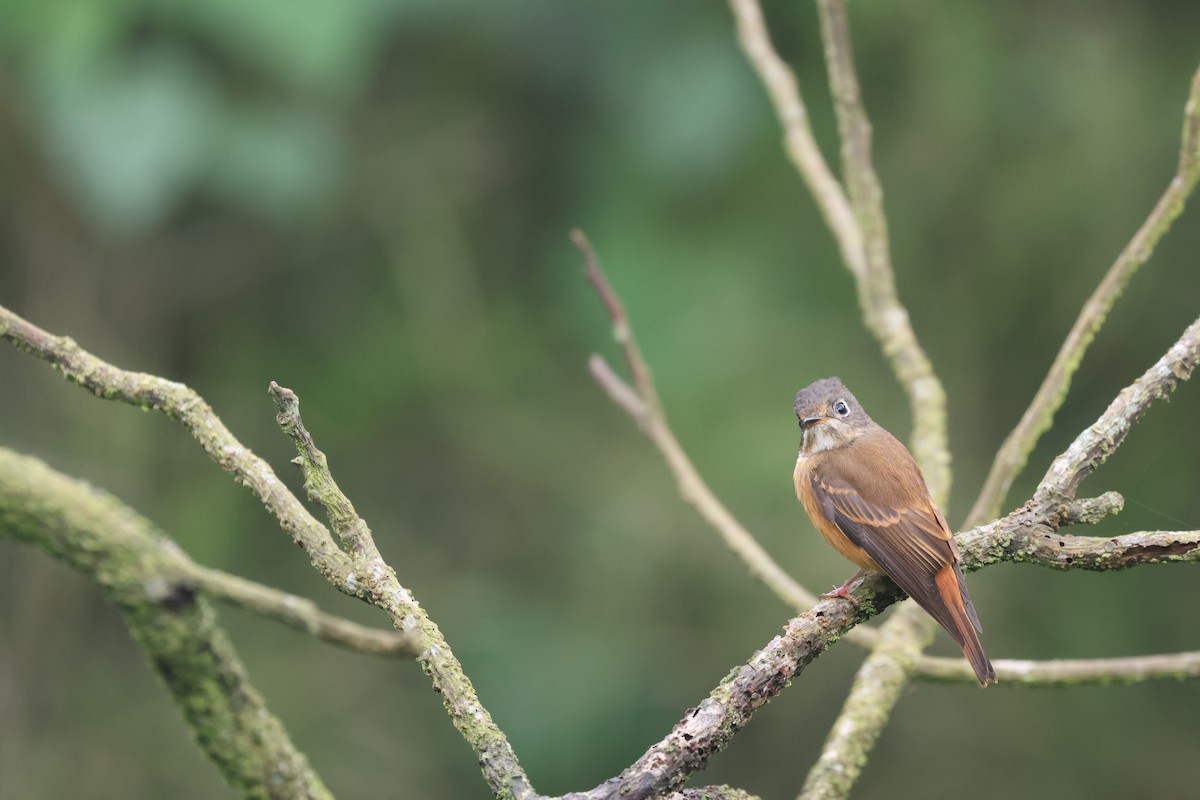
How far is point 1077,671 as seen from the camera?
305 centimetres

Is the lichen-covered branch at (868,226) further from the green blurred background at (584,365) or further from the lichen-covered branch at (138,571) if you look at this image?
the lichen-covered branch at (138,571)

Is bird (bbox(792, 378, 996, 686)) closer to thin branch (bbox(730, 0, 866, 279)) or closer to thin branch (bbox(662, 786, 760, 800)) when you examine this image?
thin branch (bbox(730, 0, 866, 279))

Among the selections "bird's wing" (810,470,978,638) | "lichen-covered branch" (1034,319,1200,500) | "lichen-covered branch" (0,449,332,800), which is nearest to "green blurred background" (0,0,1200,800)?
"bird's wing" (810,470,978,638)

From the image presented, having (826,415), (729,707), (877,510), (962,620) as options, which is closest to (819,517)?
(877,510)

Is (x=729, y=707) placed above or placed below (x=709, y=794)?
above

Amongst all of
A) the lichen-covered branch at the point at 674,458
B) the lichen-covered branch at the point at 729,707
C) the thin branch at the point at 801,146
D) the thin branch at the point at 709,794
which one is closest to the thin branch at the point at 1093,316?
the lichen-covered branch at the point at 674,458

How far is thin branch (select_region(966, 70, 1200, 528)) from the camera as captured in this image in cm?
330

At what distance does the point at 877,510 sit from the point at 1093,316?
81 cm

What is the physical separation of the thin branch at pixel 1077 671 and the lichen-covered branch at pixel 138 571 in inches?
82.7

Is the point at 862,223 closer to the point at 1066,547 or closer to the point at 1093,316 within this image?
the point at 1093,316

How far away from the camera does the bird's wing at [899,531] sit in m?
3.10

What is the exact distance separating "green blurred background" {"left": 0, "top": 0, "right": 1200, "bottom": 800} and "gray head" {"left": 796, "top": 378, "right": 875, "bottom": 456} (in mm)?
1920

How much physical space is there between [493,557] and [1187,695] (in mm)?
3893

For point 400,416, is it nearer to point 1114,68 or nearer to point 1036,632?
point 1036,632
